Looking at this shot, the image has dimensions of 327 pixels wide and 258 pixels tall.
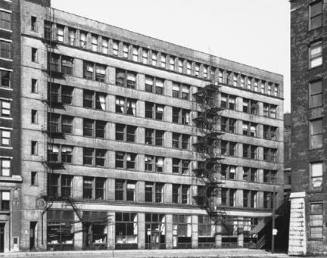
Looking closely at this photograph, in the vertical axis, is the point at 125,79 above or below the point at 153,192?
above

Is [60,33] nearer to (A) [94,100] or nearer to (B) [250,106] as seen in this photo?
(A) [94,100]

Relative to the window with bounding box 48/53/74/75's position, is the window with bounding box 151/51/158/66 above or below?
above

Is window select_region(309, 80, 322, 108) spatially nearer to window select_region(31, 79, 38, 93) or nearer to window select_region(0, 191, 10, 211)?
window select_region(31, 79, 38, 93)

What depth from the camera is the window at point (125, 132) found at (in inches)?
2662

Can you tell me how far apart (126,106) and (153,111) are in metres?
3.99

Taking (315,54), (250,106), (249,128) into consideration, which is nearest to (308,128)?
(315,54)

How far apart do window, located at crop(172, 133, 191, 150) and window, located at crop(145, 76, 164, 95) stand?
5564 millimetres

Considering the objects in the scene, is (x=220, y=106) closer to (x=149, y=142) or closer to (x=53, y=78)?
(x=149, y=142)

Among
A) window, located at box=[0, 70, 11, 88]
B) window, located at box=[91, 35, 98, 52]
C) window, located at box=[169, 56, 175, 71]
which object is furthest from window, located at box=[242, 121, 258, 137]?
window, located at box=[0, 70, 11, 88]

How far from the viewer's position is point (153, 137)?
70.6 m

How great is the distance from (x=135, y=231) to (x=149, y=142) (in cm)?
1015

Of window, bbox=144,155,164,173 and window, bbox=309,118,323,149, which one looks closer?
window, bbox=309,118,323,149

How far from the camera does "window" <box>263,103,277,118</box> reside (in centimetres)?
8491

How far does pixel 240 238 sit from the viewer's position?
7800 cm
